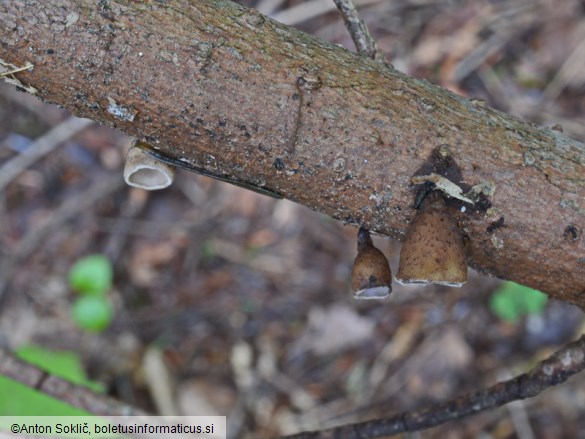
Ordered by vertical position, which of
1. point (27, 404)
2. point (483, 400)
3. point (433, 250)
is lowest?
point (483, 400)

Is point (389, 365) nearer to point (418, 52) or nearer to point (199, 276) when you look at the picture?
point (199, 276)

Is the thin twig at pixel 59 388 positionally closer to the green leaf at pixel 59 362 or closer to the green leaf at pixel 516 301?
the green leaf at pixel 59 362

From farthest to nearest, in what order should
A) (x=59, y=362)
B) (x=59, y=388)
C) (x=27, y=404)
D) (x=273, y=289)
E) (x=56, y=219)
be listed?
(x=56, y=219)
(x=273, y=289)
(x=59, y=362)
(x=27, y=404)
(x=59, y=388)

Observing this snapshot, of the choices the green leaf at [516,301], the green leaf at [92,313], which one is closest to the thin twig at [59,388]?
the green leaf at [92,313]

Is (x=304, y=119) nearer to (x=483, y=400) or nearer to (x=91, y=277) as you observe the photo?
(x=483, y=400)

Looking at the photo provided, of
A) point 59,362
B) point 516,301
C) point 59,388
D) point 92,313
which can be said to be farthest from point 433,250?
point 92,313

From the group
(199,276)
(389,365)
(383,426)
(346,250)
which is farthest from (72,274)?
(383,426)

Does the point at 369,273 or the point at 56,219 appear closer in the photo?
the point at 369,273
